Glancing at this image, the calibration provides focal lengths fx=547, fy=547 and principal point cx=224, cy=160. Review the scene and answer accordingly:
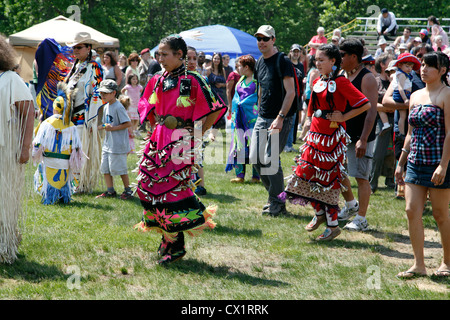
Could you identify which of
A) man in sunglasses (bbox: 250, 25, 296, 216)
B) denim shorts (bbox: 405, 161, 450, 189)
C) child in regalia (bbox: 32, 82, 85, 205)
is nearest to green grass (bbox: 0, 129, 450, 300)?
child in regalia (bbox: 32, 82, 85, 205)

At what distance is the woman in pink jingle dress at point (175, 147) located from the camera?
176 inches

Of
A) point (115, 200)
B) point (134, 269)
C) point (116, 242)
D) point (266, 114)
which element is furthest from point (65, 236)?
point (266, 114)

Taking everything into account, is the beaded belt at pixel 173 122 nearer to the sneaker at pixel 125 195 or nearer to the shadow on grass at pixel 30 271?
the shadow on grass at pixel 30 271

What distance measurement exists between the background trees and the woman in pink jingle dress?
2651 centimetres

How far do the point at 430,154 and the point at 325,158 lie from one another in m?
1.20

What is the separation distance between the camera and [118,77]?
40.6ft

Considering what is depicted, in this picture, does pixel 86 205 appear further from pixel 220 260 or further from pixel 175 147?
pixel 175 147

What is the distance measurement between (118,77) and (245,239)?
312 inches

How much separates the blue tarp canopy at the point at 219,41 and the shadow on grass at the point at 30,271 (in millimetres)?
15341

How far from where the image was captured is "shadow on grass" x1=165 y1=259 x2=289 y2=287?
423cm

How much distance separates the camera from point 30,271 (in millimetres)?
4266

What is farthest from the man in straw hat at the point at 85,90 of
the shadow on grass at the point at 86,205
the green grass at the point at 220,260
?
the green grass at the point at 220,260

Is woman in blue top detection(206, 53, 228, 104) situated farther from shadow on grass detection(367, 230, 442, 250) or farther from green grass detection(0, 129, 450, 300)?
shadow on grass detection(367, 230, 442, 250)

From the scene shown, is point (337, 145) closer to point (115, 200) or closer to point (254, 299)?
point (254, 299)
